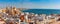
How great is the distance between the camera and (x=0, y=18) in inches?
45.9

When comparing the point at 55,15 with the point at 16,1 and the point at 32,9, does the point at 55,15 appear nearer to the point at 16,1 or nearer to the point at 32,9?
the point at 32,9

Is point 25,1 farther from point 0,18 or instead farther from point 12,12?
point 0,18

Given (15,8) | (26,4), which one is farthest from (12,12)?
(26,4)

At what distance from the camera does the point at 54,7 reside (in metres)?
1.14

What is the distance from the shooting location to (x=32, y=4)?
115cm

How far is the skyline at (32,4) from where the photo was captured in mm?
1142

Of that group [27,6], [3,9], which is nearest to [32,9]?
[27,6]

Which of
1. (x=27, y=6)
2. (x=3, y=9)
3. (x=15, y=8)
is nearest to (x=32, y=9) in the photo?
(x=27, y=6)

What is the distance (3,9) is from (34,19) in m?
0.30

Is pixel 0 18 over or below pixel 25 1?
below

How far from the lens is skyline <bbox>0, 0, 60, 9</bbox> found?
1.14 metres

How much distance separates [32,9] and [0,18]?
0.99ft

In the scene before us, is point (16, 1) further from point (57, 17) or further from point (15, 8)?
point (57, 17)

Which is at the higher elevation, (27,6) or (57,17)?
(27,6)
